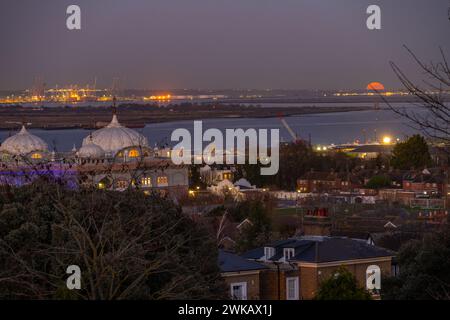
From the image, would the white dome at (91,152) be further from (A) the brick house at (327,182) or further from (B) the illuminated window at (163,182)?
(A) the brick house at (327,182)

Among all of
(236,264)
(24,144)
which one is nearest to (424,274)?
(236,264)

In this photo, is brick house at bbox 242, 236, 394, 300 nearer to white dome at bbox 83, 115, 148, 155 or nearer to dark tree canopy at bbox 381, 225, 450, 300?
dark tree canopy at bbox 381, 225, 450, 300

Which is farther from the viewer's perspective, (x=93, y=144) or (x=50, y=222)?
(x=93, y=144)

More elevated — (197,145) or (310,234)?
(197,145)

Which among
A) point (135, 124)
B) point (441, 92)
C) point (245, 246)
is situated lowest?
point (245, 246)

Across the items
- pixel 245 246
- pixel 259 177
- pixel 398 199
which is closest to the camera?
pixel 245 246

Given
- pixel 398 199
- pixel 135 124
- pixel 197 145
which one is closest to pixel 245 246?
pixel 398 199
